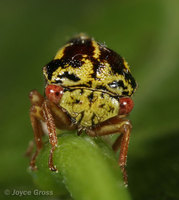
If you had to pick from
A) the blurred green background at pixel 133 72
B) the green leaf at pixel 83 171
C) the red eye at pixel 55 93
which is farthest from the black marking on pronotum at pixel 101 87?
the blurred green background at pixel 133 72

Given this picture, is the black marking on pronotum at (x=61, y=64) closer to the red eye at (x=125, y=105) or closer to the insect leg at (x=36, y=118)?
the insect leg at (x=36, y=118)

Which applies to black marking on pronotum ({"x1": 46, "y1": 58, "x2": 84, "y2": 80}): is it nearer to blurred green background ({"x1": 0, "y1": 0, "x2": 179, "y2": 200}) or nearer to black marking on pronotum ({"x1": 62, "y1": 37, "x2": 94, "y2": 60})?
black marking on pronotum ({"x1": 62, "y1": 37, "x2": 94, "y2": 60})

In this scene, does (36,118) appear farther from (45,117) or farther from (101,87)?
(101,87)

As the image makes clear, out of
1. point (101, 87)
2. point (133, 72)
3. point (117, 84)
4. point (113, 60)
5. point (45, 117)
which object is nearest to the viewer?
point (45, 117)

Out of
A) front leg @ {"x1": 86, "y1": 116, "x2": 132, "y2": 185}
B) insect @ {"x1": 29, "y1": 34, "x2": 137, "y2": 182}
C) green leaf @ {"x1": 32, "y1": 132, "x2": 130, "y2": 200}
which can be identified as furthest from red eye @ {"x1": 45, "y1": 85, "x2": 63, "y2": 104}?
green leaf @ {"x1": 32, "y1": 132, "x2": 130, "y2": 200}

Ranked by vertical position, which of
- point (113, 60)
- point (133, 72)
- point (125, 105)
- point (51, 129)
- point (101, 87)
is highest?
point (113, 60)

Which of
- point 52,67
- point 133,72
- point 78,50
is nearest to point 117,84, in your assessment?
point 78,50
